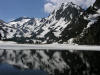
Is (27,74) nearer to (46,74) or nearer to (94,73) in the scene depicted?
(46,74)

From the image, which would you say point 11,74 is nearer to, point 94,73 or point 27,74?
point 27,74

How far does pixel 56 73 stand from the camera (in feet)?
130

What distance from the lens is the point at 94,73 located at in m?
38.2

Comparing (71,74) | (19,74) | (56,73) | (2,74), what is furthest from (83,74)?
(2,74)

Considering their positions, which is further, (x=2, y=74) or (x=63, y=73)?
(x=63, y=73)

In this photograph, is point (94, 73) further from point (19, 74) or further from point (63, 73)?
point (19, 74)

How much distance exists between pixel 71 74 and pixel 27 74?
27.7 ft

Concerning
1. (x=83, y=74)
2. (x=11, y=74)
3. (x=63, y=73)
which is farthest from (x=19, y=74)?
(x=83, y=74)

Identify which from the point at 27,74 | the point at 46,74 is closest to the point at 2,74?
the point at 27,74

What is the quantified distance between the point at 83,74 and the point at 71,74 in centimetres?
227

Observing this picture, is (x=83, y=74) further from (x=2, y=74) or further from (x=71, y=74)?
(x=2, y=74)

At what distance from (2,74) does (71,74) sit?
1301 cm

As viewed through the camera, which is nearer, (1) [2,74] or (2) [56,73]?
(1) [2,74]

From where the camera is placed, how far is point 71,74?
1491 inches
